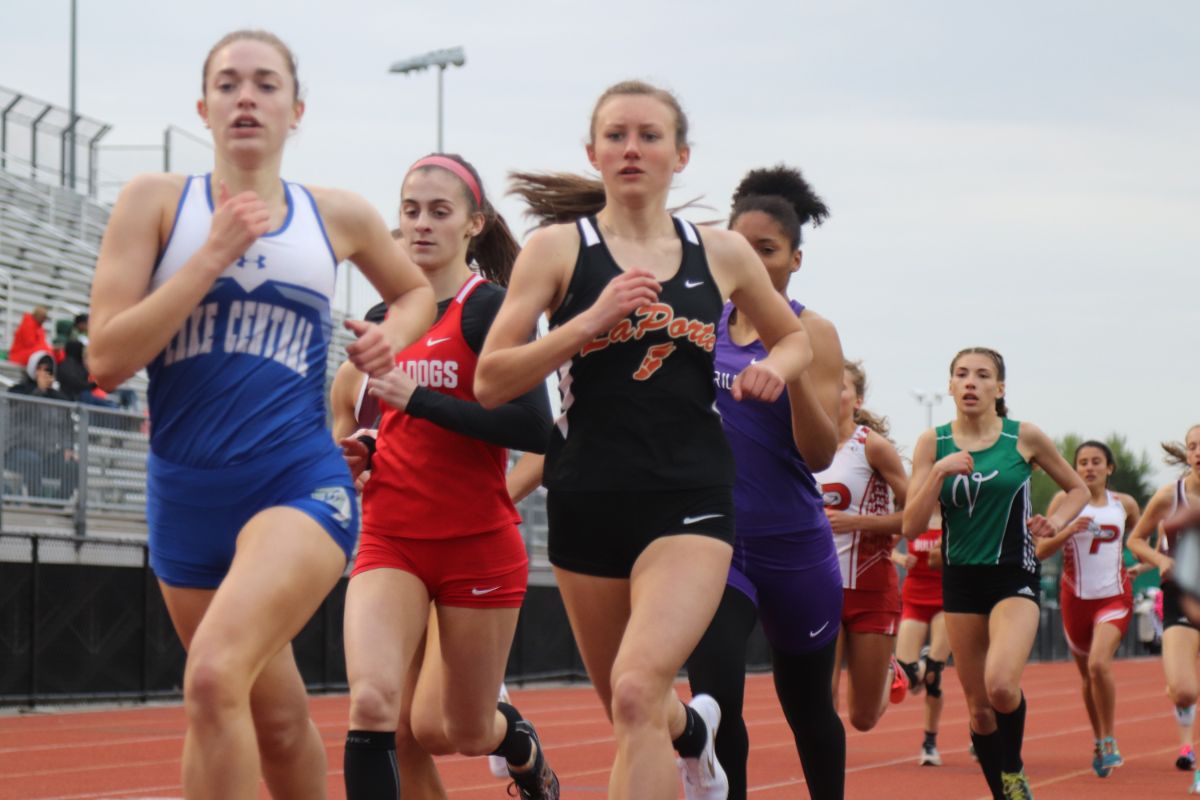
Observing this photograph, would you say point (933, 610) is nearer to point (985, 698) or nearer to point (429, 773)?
point (985, 698)

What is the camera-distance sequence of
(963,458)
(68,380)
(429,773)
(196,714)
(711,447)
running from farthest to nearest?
(68,380), (963,458), (429,773), (711,447), (196,714)

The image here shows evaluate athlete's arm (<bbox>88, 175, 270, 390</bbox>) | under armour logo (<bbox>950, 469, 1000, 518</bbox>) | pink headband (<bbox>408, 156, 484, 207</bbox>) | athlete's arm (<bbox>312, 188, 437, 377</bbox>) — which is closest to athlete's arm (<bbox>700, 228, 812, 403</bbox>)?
athlete's arm (<bbox>312, 188, 437, 377</bbox>)

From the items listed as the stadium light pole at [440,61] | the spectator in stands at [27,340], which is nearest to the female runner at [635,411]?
the spectator in stands at [27,340]

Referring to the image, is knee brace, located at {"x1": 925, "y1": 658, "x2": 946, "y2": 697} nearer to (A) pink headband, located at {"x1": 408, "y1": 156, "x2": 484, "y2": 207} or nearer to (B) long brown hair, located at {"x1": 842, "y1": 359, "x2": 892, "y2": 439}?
(B) long brown hair, located at {"x1": 842, "y1": 359, "x2": 892, "y2": 439}

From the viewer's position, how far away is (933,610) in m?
13.3

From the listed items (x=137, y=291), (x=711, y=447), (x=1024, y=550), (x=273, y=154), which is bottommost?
(x=1024, y=550)

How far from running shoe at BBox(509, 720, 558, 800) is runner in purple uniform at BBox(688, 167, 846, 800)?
2.25 feet

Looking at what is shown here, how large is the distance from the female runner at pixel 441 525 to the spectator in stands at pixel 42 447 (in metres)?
10.4

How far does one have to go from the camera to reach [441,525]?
18.6ft

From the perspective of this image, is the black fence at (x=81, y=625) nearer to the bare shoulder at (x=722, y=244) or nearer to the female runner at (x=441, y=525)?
the female runner at (x=441, y=525)

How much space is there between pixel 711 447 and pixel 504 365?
63cm

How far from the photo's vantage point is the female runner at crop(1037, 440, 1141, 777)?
12375 millimetres

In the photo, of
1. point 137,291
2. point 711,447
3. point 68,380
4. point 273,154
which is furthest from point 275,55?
point 68,380

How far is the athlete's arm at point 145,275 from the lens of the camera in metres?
4.21
